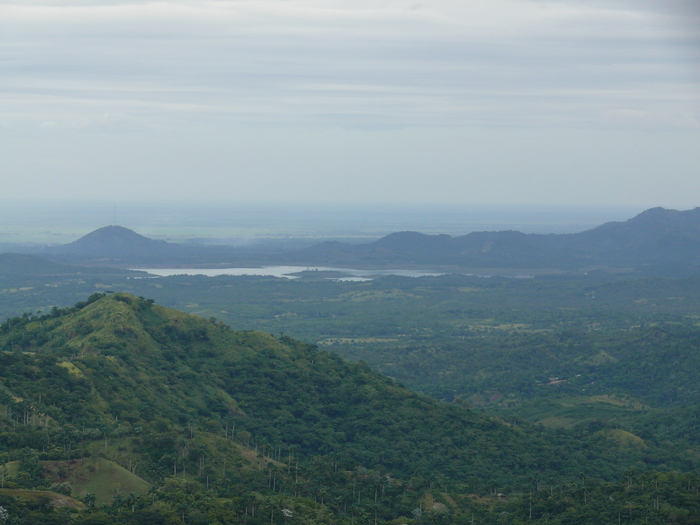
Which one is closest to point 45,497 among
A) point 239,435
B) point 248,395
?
point 239,435

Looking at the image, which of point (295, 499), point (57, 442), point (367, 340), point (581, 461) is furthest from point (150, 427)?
point (367, 340)

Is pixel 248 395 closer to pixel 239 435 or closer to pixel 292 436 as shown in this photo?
pixel 292 436

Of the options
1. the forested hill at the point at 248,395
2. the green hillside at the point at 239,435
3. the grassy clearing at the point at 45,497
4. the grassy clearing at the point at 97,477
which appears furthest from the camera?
the forested hill at the point at 248,395

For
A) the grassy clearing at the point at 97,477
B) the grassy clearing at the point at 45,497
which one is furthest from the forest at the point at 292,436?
the grassy clearing at the point at 45,497

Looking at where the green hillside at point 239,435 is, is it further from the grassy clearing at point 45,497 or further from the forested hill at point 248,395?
the grassy clearing at point 45,497

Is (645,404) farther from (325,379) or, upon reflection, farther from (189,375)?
(189,375)

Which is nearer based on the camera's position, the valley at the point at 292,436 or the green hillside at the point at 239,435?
the valley at the point at 292,436

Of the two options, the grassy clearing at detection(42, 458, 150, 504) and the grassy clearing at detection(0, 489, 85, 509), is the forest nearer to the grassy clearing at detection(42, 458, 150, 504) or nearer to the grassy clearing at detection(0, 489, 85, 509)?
the grassy clearing at detection(42, 458, 150, 504)
